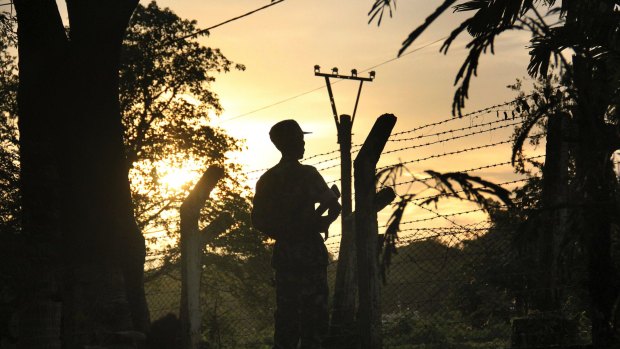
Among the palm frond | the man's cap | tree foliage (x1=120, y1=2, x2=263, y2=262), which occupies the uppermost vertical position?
tree foliage (x1=120, y1=2, x2=263, y2=262)

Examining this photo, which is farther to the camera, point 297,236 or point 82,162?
point 82,162

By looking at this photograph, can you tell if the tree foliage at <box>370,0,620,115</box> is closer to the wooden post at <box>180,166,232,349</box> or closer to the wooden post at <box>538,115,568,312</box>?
the wooden post at <box>538,115,568,312</box>

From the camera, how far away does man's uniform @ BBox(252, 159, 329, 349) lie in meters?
6.49

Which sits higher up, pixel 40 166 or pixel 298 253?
pixel 40 166

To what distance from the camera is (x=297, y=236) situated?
6531 millimetres

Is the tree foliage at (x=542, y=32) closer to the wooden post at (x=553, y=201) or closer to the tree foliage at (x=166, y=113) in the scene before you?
the wooden post at (x=553, y=201)

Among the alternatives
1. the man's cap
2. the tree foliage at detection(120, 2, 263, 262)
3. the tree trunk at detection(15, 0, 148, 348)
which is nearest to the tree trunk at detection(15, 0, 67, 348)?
the tree trunk at detection(15, 0, 148, 348)

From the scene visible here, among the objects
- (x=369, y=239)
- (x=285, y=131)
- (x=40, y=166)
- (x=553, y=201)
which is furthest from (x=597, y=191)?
(x=40, y=166)

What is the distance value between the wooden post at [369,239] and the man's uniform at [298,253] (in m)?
0.59

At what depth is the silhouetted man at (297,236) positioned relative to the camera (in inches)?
255

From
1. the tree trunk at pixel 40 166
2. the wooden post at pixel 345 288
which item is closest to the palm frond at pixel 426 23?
the wooden post at pixel 345 288

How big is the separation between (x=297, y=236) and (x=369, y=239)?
82 centimetres

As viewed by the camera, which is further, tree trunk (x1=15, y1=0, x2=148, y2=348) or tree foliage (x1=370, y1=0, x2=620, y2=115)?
tree trunk (x1=15, y1=0, x2=148, y2=348)

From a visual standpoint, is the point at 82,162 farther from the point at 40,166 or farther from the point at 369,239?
the point at 369,239
